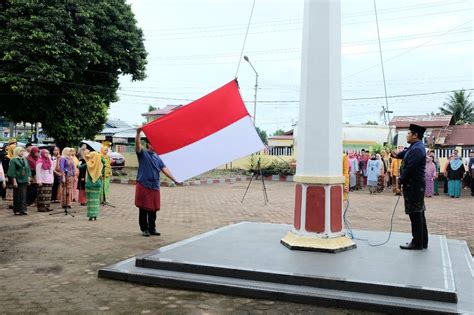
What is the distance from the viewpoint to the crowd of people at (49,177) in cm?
1076

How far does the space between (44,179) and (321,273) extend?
872cm

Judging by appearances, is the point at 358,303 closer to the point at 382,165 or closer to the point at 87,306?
the point at 87,306

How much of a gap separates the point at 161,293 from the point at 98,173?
614cm

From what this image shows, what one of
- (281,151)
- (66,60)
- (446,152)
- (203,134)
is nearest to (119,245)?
(203,134)

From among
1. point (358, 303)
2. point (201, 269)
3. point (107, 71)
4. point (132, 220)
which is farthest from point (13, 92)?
point (358, 303)

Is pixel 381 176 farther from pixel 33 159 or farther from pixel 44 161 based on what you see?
pixel 33 159

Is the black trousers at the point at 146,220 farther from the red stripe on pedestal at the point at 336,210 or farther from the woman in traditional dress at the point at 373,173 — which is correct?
the woman in traditional dress at the point at 373,173

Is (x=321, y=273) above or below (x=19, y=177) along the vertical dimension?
below

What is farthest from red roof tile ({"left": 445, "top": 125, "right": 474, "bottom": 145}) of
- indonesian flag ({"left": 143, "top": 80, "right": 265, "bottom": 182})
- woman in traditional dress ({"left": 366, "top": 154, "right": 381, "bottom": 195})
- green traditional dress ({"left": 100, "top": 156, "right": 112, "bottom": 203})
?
indonesian flag ({"left": 143, "top": 80, "right": 265, "bottom": 182})

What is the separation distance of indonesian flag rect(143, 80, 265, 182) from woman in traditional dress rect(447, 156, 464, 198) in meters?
13.8

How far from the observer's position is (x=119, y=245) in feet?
25.6

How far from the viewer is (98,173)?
10844 mm

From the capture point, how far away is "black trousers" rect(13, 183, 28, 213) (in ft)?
36.9

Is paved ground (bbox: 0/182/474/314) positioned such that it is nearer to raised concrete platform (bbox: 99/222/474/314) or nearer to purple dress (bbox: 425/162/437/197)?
raised concrete platform (bbox: 99/222/474/314)
